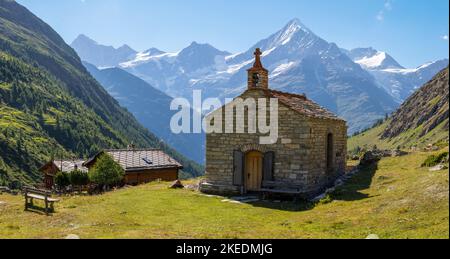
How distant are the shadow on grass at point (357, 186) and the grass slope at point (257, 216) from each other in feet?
0.19

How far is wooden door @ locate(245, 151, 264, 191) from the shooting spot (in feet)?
87.9

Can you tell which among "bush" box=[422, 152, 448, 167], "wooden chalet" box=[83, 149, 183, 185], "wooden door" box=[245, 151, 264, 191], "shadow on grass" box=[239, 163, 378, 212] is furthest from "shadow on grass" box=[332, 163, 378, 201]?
"wooden chalet" box=[83, 149, 183, 185]

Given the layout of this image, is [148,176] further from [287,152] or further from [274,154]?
[287,152]

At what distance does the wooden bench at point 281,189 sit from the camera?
2445 centimetres

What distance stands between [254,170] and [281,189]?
2.56 metres

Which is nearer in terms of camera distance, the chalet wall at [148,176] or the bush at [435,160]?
the bush at [435,160]

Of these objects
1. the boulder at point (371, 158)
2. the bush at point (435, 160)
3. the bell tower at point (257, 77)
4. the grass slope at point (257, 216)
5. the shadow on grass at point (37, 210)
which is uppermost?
the bell tower at point (257, 77)

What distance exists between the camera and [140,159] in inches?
2095

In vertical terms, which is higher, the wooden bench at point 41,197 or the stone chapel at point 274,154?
the stone chapel at point 274,154

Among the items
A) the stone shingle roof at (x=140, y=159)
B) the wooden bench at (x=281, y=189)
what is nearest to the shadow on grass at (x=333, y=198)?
the wooden bench at (x=281, y=189)

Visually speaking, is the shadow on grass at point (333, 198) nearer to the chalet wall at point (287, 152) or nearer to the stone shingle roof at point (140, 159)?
the chalet wall at point (287, 152)

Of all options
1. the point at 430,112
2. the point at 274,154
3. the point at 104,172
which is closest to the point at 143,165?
the point at 104,172
